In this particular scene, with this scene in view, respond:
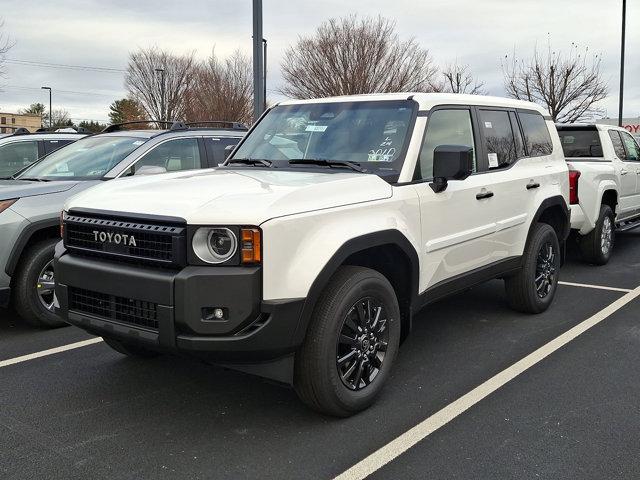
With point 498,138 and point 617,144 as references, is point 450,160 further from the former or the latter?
point 617,144

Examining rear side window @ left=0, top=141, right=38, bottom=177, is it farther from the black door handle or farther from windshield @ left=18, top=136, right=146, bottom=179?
the black door handle

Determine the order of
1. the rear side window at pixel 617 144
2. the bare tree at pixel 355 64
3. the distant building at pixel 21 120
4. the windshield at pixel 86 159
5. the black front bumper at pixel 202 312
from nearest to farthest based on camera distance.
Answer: the black front bumper at pixel 202 312
the windshield at pixel 86 159
the rear side window at pixel 617 144
the bare tree at pixel 355 64
the distant building at pixel 21 120

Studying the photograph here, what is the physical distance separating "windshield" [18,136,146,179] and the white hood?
7.60ft

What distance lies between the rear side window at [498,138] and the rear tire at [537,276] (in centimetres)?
79

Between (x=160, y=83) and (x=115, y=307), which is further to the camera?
(x=160, y=83)

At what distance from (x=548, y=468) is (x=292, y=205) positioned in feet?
5.97

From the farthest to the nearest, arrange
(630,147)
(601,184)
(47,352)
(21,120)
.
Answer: (21,120) → (630,147) → (601,184) → (47,352)

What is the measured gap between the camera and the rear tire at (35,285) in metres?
5.28

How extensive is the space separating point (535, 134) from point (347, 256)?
3253mm

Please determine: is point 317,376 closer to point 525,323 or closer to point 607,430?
point 607,430

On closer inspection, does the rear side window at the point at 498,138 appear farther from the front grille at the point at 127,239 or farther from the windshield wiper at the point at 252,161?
the front grille at the point at 127,239

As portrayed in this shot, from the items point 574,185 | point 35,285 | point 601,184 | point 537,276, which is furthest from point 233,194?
point 601,184

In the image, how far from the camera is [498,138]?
5.23 meters

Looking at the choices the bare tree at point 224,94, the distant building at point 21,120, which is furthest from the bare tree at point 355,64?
the distant building at point 21,120
